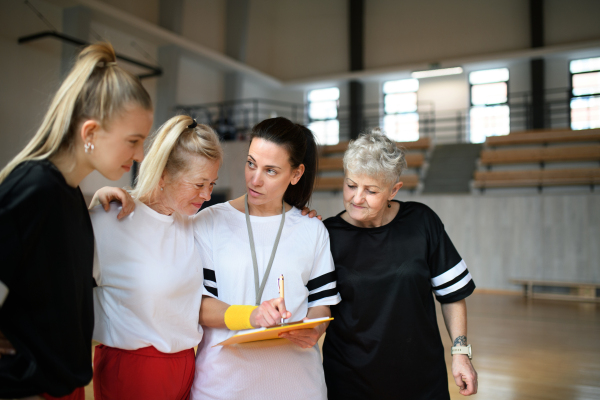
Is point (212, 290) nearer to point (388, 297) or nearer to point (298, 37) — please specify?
point (388, 297)

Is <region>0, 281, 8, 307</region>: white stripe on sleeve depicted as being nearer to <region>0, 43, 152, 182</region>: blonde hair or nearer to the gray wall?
<region>0, 43, 152, 182</region>: blonde hair

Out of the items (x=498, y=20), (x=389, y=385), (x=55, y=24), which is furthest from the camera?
(x=498, y=20)

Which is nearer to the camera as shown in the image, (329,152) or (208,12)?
(329,152)

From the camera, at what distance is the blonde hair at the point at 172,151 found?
138cm

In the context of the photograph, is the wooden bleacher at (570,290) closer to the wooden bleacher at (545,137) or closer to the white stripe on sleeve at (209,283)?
the wooden bleacher at (545,137)

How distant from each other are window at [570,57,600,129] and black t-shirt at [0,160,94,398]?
13673mm

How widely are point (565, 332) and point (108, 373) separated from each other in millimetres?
5327

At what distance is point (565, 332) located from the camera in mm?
5145

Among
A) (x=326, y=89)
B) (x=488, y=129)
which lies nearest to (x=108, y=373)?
(x=488, y=129)

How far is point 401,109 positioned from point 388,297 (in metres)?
13.3

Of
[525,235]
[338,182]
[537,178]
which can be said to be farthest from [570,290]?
[338,182]

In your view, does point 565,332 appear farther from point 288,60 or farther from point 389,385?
point 288,60

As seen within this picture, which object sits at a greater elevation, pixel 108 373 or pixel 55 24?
pixel 55 24

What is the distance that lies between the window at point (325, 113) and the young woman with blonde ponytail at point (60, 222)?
46.3 feet
